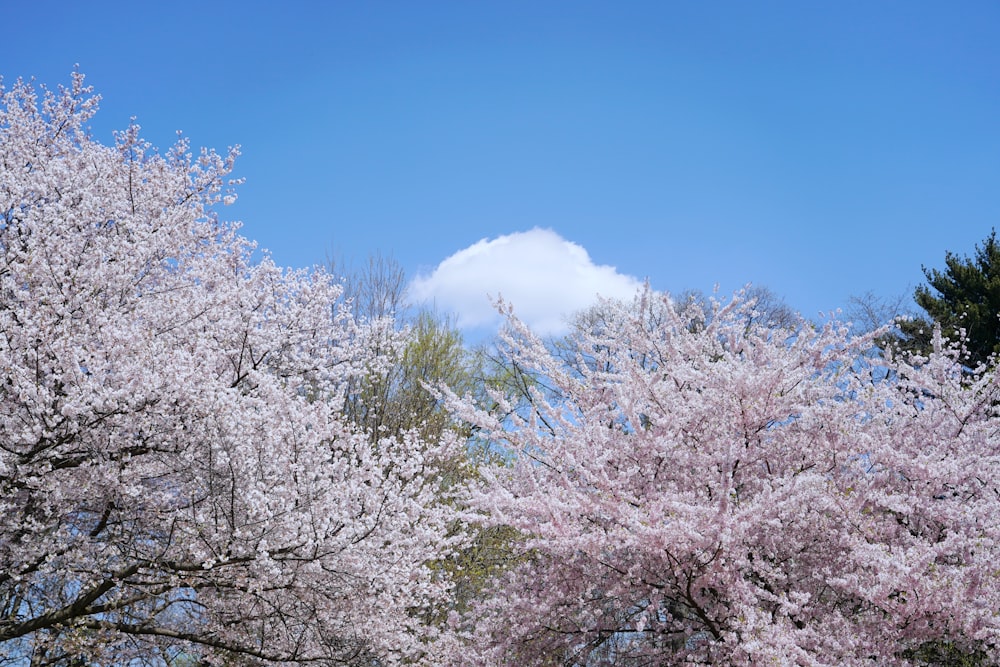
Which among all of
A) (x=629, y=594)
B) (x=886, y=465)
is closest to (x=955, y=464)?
(x=886, y=465)

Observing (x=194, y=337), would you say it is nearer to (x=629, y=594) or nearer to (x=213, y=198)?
(x=213, y=198)

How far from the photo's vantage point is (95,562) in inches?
253

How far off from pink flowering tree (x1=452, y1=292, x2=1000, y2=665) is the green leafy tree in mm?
12293

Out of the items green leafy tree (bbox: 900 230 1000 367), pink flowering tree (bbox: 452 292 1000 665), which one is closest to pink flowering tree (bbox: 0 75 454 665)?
pink flowering tree (bbox: 452 292 1000 665)

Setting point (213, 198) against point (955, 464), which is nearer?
point (955, 464)

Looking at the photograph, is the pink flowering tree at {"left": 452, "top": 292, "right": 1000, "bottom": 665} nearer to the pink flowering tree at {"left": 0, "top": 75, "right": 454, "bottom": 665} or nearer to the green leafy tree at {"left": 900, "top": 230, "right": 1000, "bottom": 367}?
the pink flowering tree at {"left": 0, "top": 75, "right": 454, "bottom": 665}

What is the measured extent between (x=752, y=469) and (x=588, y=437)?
1602 mm

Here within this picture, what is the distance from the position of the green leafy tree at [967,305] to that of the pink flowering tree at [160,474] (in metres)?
15.7

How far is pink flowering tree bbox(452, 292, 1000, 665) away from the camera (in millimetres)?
5984

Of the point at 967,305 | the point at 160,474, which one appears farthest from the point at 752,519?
the point at 967,305

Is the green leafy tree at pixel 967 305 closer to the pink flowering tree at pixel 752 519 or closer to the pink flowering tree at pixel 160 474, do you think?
the pink flowering tree at pixel 752 519

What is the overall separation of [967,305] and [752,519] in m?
16.9

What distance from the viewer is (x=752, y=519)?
19.4ft

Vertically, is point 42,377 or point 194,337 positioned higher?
point 194,337
